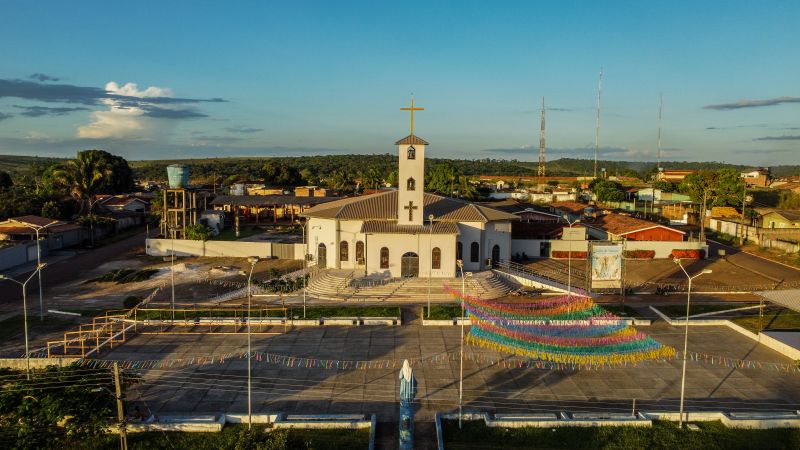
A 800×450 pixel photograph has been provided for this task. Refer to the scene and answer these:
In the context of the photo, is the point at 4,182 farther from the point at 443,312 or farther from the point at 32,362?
the point at 443,312

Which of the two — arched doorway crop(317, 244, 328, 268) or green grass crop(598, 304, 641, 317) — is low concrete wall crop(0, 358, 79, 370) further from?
green grass crop(598, 304, 641, 317)

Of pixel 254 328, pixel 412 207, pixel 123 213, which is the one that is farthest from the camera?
pixel 123 213

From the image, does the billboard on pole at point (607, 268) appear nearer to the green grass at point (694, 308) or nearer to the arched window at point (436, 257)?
the green grass at point (694, 308)

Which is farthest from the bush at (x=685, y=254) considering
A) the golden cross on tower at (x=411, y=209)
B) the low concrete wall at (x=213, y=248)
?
the low concrete wall at (x=213, y=248)

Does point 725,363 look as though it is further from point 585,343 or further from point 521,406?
point 521,406

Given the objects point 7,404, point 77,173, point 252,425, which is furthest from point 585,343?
point 77,173

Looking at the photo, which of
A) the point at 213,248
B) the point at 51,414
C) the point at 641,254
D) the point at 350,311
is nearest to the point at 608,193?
the point at 641,254

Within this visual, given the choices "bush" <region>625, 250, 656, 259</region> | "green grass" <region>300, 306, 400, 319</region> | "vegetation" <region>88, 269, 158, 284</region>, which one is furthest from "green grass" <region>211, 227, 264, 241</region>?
"bush" <region>625, 250, 656, 259</region>
